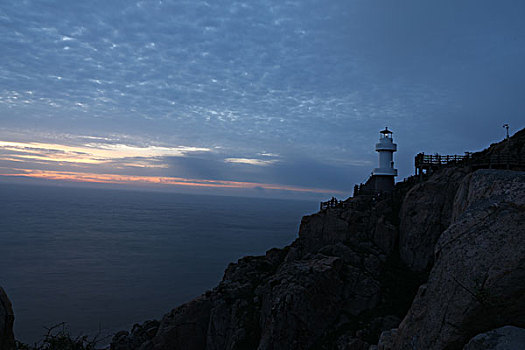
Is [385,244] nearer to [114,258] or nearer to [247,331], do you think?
[247,331]

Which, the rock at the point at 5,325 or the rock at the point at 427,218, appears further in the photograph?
the rock at the point at 427,218

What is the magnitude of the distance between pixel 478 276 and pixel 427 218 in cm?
2368

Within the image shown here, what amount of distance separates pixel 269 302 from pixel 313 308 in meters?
3.78

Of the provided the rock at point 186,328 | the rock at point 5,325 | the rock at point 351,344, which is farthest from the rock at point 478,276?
the rock at point 186,328

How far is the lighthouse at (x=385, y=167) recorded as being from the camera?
4334 cm

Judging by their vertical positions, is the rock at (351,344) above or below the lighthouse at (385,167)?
below

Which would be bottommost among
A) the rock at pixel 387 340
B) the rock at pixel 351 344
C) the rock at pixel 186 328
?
the rock at pixel 186 328

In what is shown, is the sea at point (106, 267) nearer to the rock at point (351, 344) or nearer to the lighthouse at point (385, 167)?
the rock at point (351, 344)

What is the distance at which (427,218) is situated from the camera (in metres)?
28.6

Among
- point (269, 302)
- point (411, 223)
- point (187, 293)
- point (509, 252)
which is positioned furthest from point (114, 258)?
point (509, 252)

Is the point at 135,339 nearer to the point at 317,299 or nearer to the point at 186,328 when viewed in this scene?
the point at 186,328

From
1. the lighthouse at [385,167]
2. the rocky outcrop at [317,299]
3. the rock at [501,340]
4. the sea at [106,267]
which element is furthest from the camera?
the sea at [106,267]

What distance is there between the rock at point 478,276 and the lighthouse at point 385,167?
116ft

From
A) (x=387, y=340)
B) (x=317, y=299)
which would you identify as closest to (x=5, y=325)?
(x=387, y=340)
